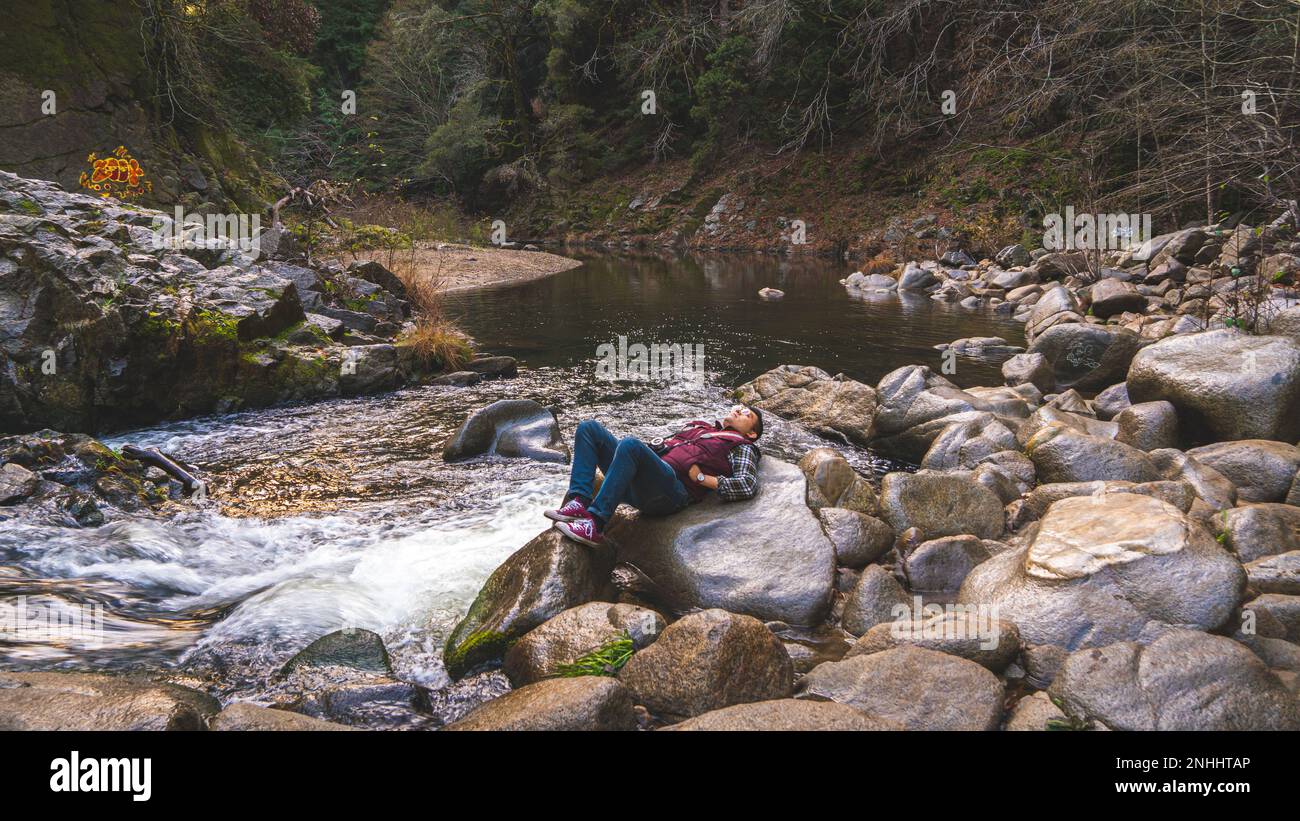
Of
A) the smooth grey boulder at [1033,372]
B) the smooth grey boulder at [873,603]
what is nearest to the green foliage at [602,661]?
the smooth grey boulder at [873,603]

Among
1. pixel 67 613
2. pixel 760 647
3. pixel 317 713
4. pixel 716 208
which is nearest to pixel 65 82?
pixel 67 613

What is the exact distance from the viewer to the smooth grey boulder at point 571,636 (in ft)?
12.7

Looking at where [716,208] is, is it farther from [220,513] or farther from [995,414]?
[220,513]

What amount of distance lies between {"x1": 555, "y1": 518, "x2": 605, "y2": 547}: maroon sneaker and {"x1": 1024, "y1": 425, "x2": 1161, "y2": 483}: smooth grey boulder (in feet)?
12.7

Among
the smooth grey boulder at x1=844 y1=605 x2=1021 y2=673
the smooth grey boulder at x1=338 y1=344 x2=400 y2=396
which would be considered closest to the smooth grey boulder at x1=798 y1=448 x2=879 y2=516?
the smooth grey boulder at x1=844 y1=605 x2=1021 y2=673

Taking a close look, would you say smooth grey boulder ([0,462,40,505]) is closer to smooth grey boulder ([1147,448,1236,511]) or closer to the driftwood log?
the driftwood log

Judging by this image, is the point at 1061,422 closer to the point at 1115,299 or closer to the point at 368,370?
the point at 1115,299

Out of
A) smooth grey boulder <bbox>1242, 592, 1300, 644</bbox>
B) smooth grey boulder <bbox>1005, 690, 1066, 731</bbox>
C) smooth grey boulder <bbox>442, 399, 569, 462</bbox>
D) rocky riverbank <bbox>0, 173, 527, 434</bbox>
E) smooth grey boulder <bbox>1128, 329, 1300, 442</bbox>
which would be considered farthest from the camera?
smooth grey boulder <bbox>442, 399, 569, 462</bbox>

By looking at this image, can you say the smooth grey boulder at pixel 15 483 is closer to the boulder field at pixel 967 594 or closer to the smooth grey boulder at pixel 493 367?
the boulder field at pixel 967 594

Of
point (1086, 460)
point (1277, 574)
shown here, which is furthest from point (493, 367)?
point (1277, 574)

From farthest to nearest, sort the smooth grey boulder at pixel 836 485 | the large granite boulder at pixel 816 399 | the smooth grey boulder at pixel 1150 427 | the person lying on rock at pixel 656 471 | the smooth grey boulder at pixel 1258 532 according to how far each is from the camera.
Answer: the large granite boulder at pixel 816 399
the smooth grey boulder at pixel 1150 427
the smooth grey boulder at pixel 836 485
the person lying on rock at pixel 656 471
the smooth grey boulder at pixel 1258 532

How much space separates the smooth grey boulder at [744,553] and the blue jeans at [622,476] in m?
0.15

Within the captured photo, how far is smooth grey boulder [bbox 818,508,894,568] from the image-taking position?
16.9ft

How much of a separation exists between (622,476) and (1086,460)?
12.5 feet
